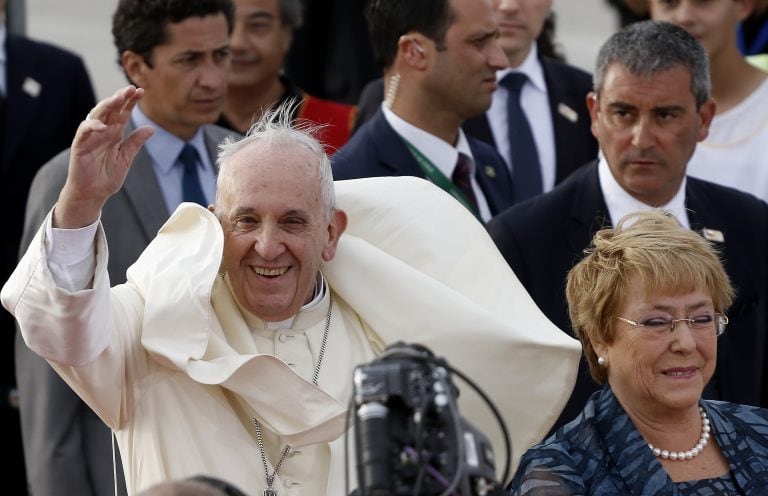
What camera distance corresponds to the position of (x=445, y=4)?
636 cm

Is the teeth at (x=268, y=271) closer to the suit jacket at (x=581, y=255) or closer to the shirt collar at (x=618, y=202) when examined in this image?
the suit jacket at (x=581, y=255)

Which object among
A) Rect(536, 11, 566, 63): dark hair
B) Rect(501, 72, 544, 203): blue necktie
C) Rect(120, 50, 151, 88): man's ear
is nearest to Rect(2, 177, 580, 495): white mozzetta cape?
Rect(120, 50, 151, 88): man's ear

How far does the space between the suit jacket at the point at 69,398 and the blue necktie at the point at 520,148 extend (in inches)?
59.6

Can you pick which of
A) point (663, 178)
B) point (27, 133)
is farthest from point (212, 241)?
point (27, 133)

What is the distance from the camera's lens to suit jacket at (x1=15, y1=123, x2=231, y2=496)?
5.55 metres

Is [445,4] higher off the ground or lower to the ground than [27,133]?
higher

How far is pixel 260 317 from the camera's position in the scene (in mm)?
4605

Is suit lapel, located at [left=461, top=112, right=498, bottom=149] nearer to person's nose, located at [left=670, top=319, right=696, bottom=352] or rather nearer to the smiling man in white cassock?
the smiling man in white cassock

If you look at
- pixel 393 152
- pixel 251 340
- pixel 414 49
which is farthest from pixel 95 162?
pixel 414 49

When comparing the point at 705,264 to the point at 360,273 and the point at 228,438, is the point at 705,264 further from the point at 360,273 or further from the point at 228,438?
the point at 228,438

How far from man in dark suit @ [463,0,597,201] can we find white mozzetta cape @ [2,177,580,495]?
1849 mm

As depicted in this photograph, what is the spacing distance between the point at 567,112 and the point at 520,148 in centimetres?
26

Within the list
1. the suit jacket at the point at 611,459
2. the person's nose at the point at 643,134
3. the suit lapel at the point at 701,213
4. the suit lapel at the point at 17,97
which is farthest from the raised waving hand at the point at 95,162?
the suit lapel at the point at 17,97

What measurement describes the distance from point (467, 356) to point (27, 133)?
295cm
